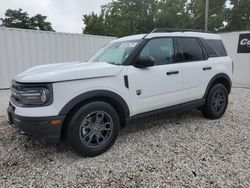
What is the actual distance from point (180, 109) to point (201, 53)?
3.96 feet

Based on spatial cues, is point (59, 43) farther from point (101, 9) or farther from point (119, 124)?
point (101, 9)

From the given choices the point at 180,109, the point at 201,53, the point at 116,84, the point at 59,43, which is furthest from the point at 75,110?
the point at 59,43

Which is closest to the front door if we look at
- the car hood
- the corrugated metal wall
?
the car hood

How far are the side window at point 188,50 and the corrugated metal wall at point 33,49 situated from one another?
22.8 ft

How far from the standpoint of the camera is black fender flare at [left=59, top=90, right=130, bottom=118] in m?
2.57

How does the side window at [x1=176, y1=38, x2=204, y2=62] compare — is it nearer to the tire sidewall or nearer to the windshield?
the tire sidewall

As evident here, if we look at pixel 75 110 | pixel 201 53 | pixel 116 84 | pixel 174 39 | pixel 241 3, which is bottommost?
pixel 75 110

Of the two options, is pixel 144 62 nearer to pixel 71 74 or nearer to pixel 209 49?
pixel 71 74

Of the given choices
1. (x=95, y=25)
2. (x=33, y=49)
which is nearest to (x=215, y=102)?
(x=33, y=49)

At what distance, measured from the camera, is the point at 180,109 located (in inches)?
148

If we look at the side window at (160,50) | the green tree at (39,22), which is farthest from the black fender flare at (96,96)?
the green tree at (39,22)

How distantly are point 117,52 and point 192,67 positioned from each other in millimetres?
1413

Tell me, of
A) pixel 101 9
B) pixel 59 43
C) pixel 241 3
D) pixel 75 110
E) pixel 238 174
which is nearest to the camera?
pixel 238 174

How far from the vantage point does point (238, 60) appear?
9.48 m
